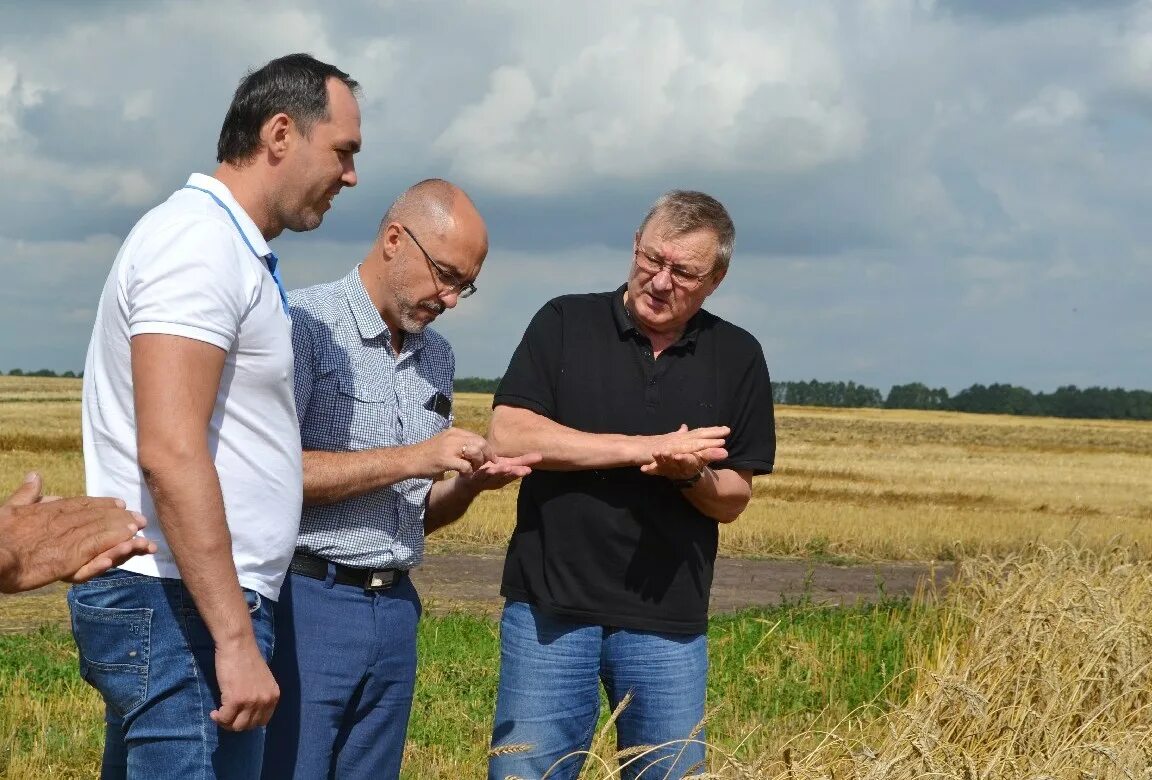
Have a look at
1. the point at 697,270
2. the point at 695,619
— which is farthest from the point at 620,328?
the point at 695,619

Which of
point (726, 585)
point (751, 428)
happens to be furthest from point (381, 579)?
point (726, 585)

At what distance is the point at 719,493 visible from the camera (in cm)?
367

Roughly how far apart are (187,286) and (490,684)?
237 inches

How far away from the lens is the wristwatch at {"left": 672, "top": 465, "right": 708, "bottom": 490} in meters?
3.55

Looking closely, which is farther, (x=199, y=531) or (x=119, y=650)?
(x=119, y=650)

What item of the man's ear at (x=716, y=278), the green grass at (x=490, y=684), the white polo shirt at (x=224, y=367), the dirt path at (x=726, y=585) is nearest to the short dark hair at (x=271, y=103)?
the white polo shirt at (x=224, y=367)

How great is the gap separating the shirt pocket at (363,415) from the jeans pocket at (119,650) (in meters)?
0.91

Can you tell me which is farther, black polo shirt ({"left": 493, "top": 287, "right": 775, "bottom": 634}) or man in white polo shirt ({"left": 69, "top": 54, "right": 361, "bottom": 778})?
black polo shirt ({"left": 493, "top": 287, "right": 775, "bottom": 634})

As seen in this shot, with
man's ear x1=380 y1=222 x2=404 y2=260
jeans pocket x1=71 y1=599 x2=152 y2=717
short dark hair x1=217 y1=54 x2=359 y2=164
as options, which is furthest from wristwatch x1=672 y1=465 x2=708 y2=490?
jeans pocket x1=71 y1=599 x2=152 y2=717

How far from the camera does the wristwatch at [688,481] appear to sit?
3555 millimetres

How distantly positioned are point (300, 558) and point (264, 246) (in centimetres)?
94

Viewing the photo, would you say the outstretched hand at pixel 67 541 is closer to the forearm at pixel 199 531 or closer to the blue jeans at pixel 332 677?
the forearm at pixel 199 531

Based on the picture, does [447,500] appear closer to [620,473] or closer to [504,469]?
[504,469]

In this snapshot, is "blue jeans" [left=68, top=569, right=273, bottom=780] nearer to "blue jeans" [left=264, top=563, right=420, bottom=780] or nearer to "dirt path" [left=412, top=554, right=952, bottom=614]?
"blue jeans" [left=264, top=563, right=420, bottom=780]
